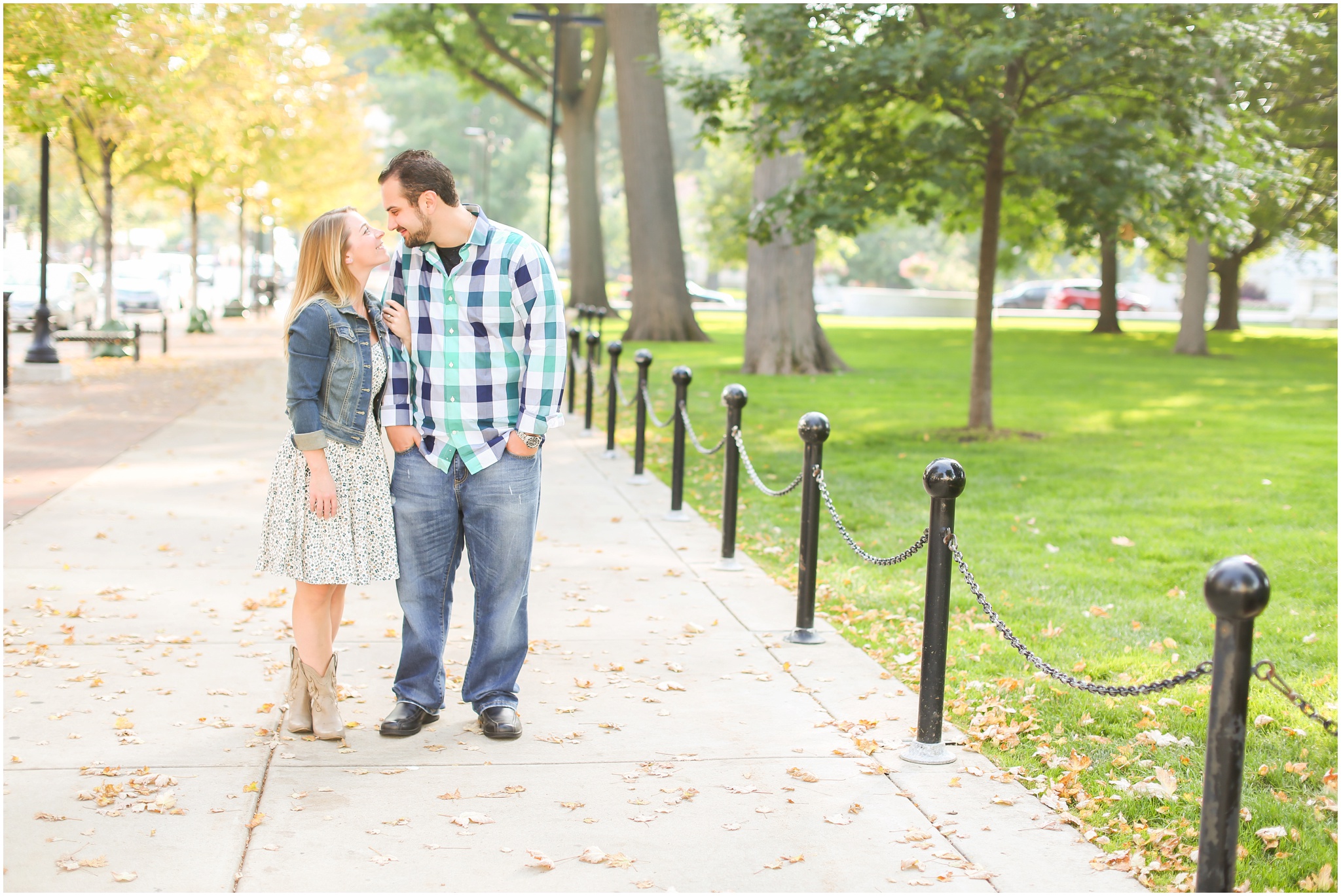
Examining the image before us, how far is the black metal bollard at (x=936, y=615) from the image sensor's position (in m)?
4.58

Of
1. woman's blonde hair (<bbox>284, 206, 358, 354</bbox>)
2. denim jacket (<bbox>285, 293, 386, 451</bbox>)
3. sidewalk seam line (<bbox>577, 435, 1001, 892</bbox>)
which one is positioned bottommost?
sidewalk seam line (<bbox>577, 435, 1001, 892</bbox>)

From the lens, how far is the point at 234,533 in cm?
836

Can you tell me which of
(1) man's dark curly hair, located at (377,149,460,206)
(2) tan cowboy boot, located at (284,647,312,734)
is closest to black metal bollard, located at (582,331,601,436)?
(2) tan cowboy boot, located at (284,647,312,734)

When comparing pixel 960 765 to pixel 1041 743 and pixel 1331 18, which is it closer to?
pixel 1041 743

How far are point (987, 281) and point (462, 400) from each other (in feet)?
31.0

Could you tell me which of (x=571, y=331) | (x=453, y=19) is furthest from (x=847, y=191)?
(x=453, y=19)

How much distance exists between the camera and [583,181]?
113ft

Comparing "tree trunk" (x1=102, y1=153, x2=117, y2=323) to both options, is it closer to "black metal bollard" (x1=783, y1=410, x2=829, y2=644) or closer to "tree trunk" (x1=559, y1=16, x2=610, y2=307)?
"tree trunk" (x1=559, y1=16, x2=610, y2=307)

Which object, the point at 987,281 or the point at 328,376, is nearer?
the point at 328,376

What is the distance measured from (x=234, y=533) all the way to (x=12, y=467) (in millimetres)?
3145

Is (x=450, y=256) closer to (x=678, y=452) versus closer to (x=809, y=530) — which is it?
(x=809, y=530)

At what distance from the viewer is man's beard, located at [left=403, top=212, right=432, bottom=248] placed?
446 cm

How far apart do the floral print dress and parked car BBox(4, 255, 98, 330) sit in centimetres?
2198

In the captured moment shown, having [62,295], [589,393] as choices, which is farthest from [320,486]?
[62,295]
